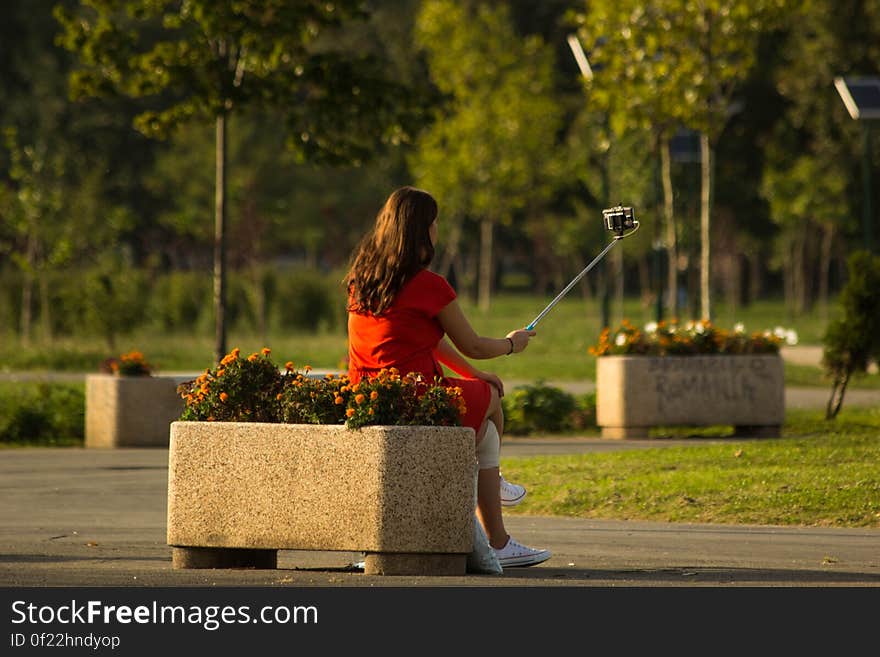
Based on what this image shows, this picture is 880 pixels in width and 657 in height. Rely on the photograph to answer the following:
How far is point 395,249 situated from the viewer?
8484mm

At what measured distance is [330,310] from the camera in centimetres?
3750

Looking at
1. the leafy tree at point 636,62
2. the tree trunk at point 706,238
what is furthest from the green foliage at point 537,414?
the leafy tree at point 636,62

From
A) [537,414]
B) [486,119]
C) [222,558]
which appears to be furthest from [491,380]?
[486,119]

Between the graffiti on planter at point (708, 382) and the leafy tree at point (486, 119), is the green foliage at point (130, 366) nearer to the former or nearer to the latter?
the graffiti on planter at point (708, 382)

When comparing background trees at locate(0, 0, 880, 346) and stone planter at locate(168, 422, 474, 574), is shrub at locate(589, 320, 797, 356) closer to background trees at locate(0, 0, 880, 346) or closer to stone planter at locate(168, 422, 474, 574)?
background trees at locate(0, 0, 880, 346)

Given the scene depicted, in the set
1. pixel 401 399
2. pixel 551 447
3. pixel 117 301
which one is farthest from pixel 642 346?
pixel 117 301

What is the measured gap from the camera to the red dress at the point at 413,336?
27.9 feet

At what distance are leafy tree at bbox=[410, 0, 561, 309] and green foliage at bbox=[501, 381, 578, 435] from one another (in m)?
35.9

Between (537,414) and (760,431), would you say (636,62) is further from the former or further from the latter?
(760,431)

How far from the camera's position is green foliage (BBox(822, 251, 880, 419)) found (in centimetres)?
1712

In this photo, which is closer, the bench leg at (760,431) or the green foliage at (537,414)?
the bench leg at (760,431)

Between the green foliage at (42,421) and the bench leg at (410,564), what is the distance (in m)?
9.94

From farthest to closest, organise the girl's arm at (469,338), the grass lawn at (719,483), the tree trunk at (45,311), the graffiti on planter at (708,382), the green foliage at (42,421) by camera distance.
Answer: the tree trunk at (45,311)
the green foliage at (42,421)
the graffiti on planter at (708,382)
the grass lawn at (719,483)
the girl's arm at (469,338)

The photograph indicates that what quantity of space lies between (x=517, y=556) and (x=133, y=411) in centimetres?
856
